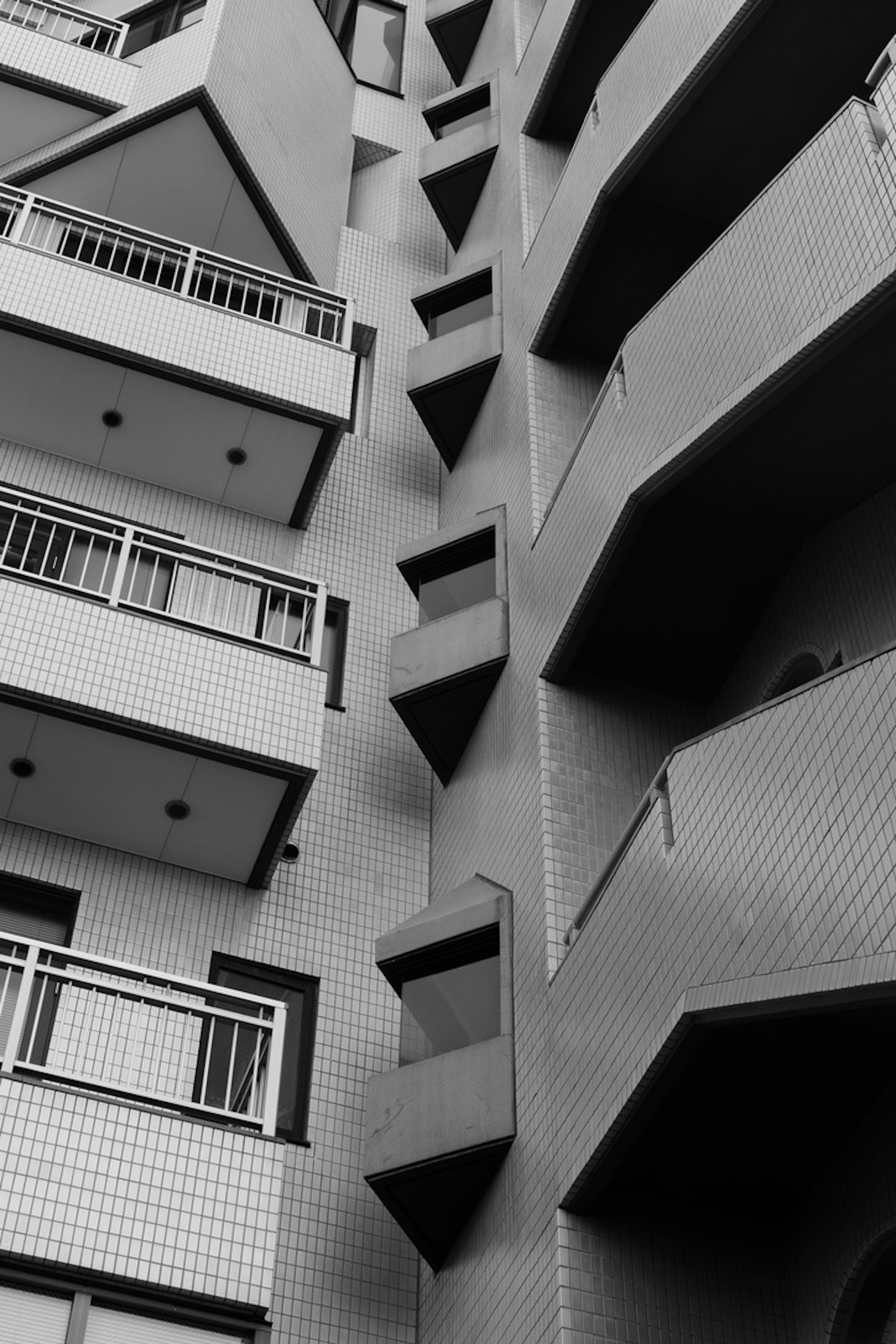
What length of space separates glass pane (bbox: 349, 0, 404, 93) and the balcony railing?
450 centimetres

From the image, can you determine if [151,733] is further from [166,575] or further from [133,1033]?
[133,1033]

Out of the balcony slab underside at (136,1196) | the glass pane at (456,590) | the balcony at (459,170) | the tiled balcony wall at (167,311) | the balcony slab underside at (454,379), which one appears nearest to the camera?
the balcony slab underside at (136,1196)

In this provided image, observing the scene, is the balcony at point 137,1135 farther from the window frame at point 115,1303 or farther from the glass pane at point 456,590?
the glass pane at point 456,590

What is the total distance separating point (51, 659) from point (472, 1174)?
518 centimetres

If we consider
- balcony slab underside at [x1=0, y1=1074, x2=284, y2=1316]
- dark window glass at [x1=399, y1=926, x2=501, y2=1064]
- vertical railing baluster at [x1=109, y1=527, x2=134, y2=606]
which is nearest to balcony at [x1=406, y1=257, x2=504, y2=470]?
vertical railing baluster at [x1=109, y1=527, x2=134, y2=606]

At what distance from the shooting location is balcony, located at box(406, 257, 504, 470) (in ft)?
56.4

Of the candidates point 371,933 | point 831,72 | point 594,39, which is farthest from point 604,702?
point 594,39

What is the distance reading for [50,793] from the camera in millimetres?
12891

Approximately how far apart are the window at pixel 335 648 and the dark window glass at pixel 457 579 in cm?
91

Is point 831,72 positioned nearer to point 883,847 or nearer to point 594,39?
point 594,39

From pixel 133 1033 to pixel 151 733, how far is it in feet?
10.2

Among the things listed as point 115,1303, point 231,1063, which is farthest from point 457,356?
point 115,1303

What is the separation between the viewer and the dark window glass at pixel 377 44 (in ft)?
79.0

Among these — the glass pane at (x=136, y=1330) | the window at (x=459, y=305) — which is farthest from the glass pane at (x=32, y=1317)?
the window at (x=459, y=305)
